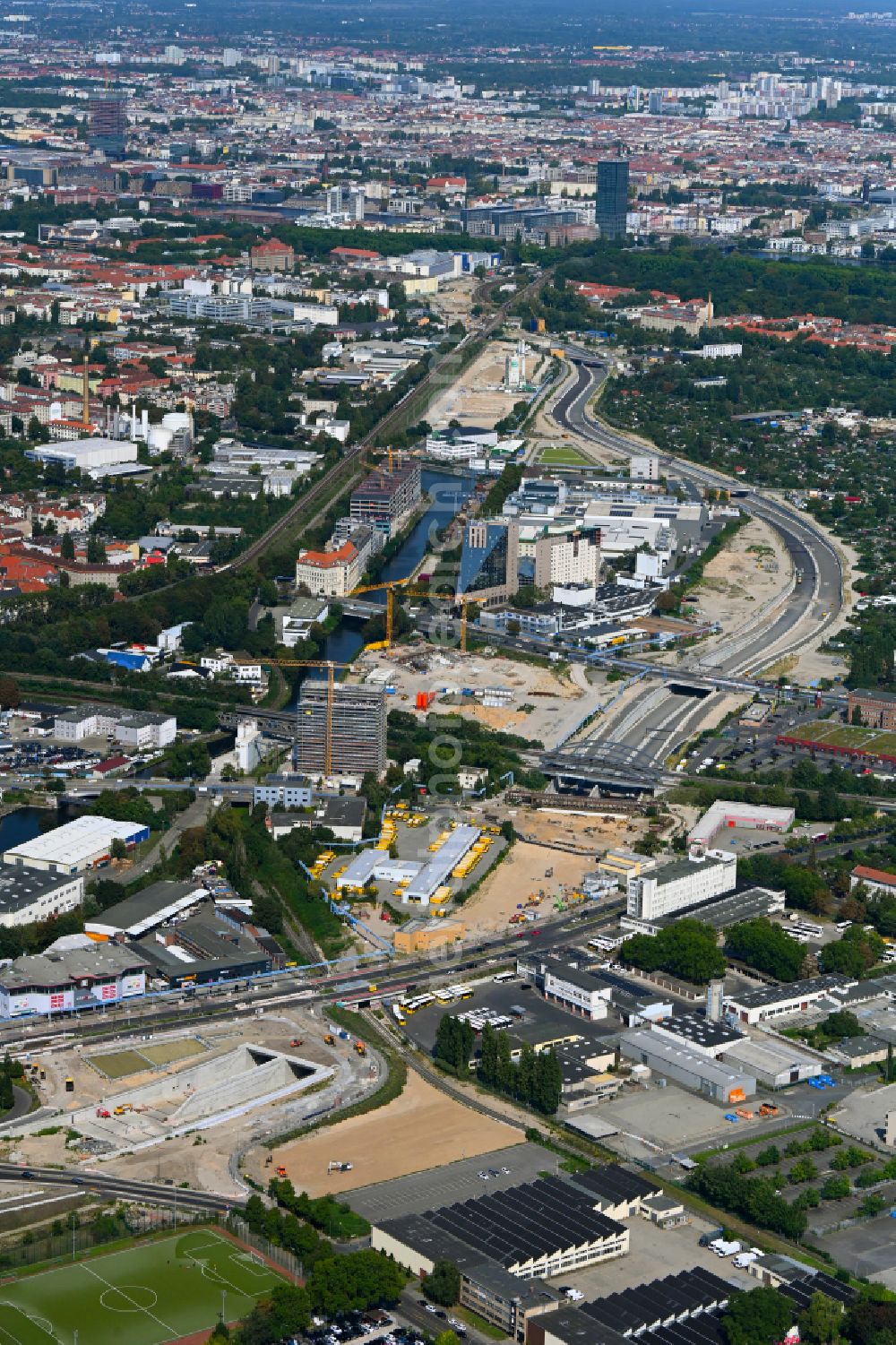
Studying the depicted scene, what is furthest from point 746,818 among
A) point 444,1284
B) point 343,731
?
point 444,1284

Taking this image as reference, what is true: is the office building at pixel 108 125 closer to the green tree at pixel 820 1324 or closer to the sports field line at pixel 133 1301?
the sports field line at pixel 133 1301

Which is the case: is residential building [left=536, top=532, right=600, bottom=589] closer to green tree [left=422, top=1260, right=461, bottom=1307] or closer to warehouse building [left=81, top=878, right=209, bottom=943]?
warehouse building [left=81, top=878, right=209, bottom=943]

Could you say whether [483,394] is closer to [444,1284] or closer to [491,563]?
[491,563]

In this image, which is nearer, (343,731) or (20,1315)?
(20,1315)

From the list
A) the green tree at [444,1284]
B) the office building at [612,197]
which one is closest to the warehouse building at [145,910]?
the green tree at [444,1284]

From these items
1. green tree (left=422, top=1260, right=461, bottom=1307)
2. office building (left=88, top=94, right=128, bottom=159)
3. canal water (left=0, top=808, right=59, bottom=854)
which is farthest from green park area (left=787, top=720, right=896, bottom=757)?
office building (left=88, top=94, right=128, bottom=159)

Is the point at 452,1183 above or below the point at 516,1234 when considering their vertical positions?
below
